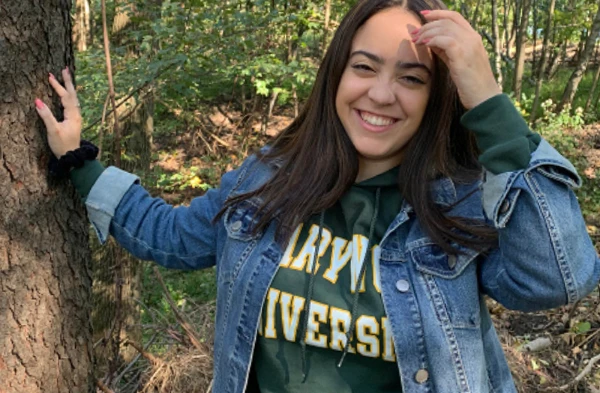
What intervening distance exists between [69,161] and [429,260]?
1.19 m

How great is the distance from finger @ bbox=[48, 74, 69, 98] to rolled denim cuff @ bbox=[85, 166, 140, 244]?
0.29 metres

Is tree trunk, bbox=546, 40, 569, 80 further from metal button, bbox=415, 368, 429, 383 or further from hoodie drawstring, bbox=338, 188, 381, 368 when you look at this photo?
metal button, bbox=415, 368, 429, 383

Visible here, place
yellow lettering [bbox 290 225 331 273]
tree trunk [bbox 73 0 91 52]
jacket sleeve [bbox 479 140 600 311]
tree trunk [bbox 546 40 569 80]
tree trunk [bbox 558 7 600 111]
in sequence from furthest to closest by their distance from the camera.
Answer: tree trunk [bbox 546 40 569 80]
tree trunk [bbox 558 7 600 111]
tree trunk [bbox 73 0 91 52]
yellow lettering [bbox 290 225 331 273]
jacket sleeve [bbox 479 140 600 311]

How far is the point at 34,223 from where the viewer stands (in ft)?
5.74

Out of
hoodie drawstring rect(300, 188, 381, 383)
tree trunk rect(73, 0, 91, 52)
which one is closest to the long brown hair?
hoodie drawstring rect(300, 188, 381, 383)

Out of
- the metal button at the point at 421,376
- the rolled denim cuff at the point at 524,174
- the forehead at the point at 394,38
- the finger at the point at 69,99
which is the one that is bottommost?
the metal button at the point at 421,376

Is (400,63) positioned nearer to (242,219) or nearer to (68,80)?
(242,219)

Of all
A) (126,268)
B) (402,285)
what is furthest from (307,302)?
(126,268)

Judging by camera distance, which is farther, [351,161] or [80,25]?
[80,25]

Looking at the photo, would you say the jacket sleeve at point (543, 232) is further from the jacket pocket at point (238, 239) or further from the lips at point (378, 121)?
the jacket pocket at point (238, 239)

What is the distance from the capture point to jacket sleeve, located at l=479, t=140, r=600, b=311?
53.4 inches

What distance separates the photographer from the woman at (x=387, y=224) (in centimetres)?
140

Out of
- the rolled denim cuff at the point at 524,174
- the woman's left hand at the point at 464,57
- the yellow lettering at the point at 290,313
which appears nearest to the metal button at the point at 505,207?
the rolled denim cuff at the point at 524,174

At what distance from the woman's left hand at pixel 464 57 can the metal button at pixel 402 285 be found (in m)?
0.54
